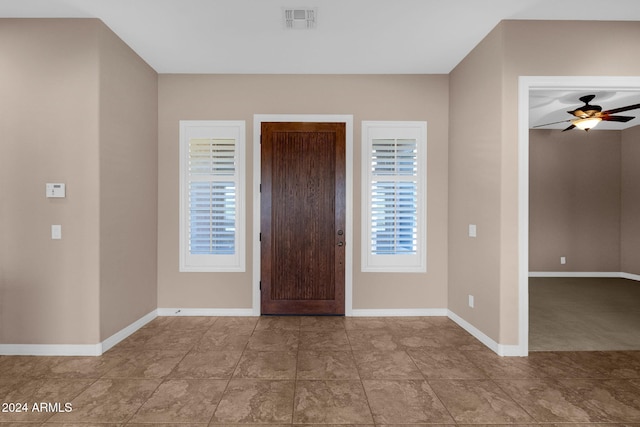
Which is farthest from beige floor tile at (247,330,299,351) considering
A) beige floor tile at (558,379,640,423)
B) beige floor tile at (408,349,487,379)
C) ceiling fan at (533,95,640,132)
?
ceiling fan at (533,95,640,132)

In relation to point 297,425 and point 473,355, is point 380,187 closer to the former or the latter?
point 473,355

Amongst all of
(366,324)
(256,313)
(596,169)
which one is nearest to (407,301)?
(366,324)

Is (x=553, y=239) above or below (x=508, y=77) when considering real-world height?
below

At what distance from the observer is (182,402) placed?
2.33 meters

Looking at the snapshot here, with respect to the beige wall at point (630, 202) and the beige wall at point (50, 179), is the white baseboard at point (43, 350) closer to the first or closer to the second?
the beige wall at point (50, 179)

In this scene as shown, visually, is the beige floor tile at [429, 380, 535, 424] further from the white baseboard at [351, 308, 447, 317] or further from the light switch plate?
the light switch plate

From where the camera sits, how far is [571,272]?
6863 millimetres

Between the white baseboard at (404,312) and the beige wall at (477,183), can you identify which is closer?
the beige wall at (477,183)

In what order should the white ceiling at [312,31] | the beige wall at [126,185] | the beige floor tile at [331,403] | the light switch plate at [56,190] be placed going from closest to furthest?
the beige floor tile at [331,403], the white ceiling at [312,31], the light switch plate at [56,190], the beige wall at [126,185]

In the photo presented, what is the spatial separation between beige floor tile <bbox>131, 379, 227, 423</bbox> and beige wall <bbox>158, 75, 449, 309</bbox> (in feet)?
5.55

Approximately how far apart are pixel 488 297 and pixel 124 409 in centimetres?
314

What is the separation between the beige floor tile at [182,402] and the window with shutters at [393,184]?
2.31 m

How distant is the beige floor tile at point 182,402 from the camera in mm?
2162

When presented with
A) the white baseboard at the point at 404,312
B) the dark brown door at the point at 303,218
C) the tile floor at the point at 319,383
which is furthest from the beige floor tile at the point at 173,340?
the white baseboard at the point at 404,312
